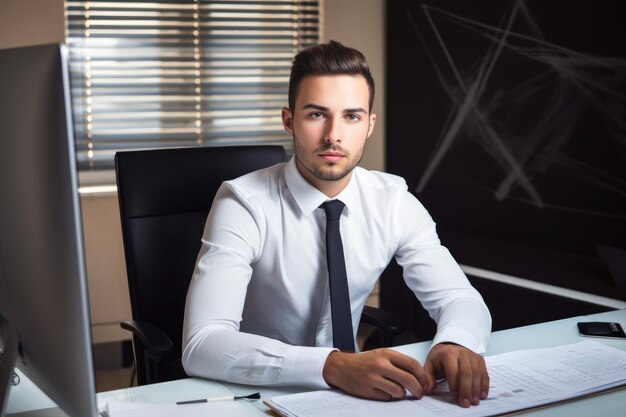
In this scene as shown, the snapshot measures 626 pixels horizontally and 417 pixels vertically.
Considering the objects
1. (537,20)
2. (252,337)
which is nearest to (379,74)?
(537,20)

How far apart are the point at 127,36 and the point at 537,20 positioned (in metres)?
1.76

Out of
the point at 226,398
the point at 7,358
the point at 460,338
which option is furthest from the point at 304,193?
the point at 7,358

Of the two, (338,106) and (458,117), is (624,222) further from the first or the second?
(338,106)

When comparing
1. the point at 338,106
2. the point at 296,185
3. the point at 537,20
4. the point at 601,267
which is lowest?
the point at 601,267

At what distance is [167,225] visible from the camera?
2047 mm

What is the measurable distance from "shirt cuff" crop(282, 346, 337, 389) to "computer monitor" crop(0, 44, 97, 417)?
503 mm

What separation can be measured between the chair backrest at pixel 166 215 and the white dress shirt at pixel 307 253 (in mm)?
243

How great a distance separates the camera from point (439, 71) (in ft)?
11.6

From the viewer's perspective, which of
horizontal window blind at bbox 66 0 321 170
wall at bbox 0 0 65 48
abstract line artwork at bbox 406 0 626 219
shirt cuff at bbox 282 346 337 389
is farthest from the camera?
horizontal window blind at bbox 66 0 321 170

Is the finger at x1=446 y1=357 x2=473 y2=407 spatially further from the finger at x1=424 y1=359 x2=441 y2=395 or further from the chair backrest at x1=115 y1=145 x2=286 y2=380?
the chair backrest at x1=115 y1=145 x2=286 y2=380

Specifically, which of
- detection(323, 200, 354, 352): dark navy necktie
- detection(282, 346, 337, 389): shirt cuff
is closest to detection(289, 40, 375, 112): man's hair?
detection(323, 200, 354, 352): dark navy necktie

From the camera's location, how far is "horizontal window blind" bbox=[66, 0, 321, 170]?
3.53 m

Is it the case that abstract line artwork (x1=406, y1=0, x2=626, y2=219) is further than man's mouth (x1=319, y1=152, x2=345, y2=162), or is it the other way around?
abstract line artwork (x1=406, y1=0, x2=626, y2=219)

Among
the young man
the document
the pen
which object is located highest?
the young man
